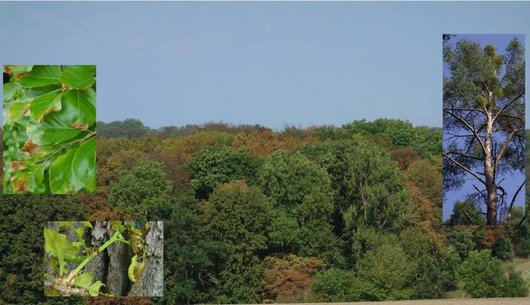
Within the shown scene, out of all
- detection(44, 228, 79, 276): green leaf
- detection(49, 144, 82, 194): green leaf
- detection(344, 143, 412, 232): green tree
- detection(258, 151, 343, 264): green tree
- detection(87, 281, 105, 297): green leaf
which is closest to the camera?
detection(49, 144, 82, 194): green leaf

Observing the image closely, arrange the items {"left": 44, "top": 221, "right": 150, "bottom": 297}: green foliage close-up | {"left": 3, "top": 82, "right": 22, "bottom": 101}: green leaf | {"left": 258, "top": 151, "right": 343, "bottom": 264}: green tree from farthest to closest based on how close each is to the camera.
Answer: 1. {"left": 258, "top": 151, "right": 343, "bottom": 264}: green tree
2. {"left": 44, "top": 221, "right": 150, "bottom": 297}: green foliage close-up
3. {"left": 3, "top": 82, "right": 22, "bottom": 101}: green leaf

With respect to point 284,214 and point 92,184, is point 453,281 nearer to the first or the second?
point 284,214

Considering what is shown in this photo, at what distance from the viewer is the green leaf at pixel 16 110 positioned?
2578cm

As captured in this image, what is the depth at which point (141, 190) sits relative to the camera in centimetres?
3005

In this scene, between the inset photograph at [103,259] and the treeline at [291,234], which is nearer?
the inset photograph at [103,259]

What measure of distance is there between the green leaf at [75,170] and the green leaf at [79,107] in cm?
42

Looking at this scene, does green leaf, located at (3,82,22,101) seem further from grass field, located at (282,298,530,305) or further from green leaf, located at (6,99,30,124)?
grass field, located at (282,298,530,305)

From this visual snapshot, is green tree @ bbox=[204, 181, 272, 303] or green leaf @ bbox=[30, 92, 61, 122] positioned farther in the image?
green tree @ bbox=[204, 181, 272, 303]

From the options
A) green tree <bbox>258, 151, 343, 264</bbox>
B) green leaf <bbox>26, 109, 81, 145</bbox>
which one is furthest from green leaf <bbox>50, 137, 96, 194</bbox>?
green tree <bbox>258, 151, 343, 264</bbox>

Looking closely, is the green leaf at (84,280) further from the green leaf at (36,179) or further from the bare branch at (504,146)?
the bare branch at (504,146)

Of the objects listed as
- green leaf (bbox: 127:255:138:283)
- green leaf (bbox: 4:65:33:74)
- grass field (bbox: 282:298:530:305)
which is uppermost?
green leaf (bbox: 4:65:33:74)

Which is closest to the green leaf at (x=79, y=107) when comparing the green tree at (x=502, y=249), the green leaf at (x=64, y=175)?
the green leaf at (x=64, y=175)

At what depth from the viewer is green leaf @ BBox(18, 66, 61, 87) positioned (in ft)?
84.6

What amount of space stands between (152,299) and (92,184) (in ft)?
13.6
